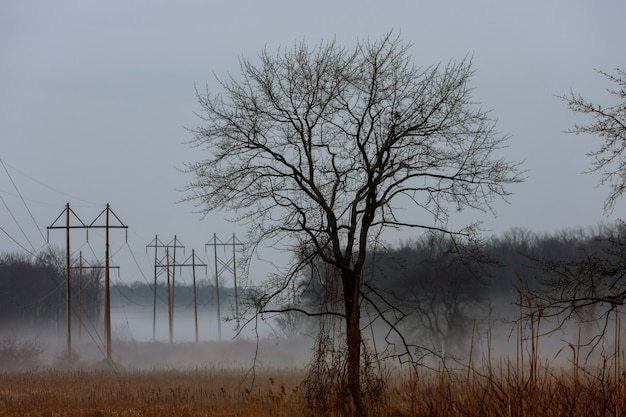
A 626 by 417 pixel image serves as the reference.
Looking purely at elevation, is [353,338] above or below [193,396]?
above

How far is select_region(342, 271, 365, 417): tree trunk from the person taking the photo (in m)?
14.6

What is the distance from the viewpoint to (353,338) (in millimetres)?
15023

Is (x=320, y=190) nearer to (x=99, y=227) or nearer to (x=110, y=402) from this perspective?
(x=110, y=402)

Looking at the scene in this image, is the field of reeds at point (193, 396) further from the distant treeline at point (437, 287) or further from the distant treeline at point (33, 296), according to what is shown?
the distant treeline at point (33, 296)

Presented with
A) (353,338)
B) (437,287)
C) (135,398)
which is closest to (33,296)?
(437,287)

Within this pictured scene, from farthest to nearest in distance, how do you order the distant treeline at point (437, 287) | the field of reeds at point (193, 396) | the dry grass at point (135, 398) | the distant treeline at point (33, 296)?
1. the distant treeline at point (33, 296)
2. the distant treeline at point (437, 287)
3. the dry grass at point (135, 398)
4. the field of reeds at point (193, 396)

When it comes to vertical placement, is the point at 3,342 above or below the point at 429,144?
below

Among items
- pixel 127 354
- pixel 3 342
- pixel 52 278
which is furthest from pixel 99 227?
pixel 52 278

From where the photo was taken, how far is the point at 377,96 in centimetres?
1593

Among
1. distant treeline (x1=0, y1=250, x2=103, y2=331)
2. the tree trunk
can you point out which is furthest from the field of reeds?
distant treeline (x1=0, y1=250, x2=103, y2=331)

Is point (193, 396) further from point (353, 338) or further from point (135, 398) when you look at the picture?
point (353, 338)

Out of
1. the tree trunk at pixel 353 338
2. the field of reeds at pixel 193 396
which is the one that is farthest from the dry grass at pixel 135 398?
the tree trunk at pixel 353 338

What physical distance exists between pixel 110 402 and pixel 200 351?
138 ft

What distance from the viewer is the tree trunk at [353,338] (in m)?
14.6
